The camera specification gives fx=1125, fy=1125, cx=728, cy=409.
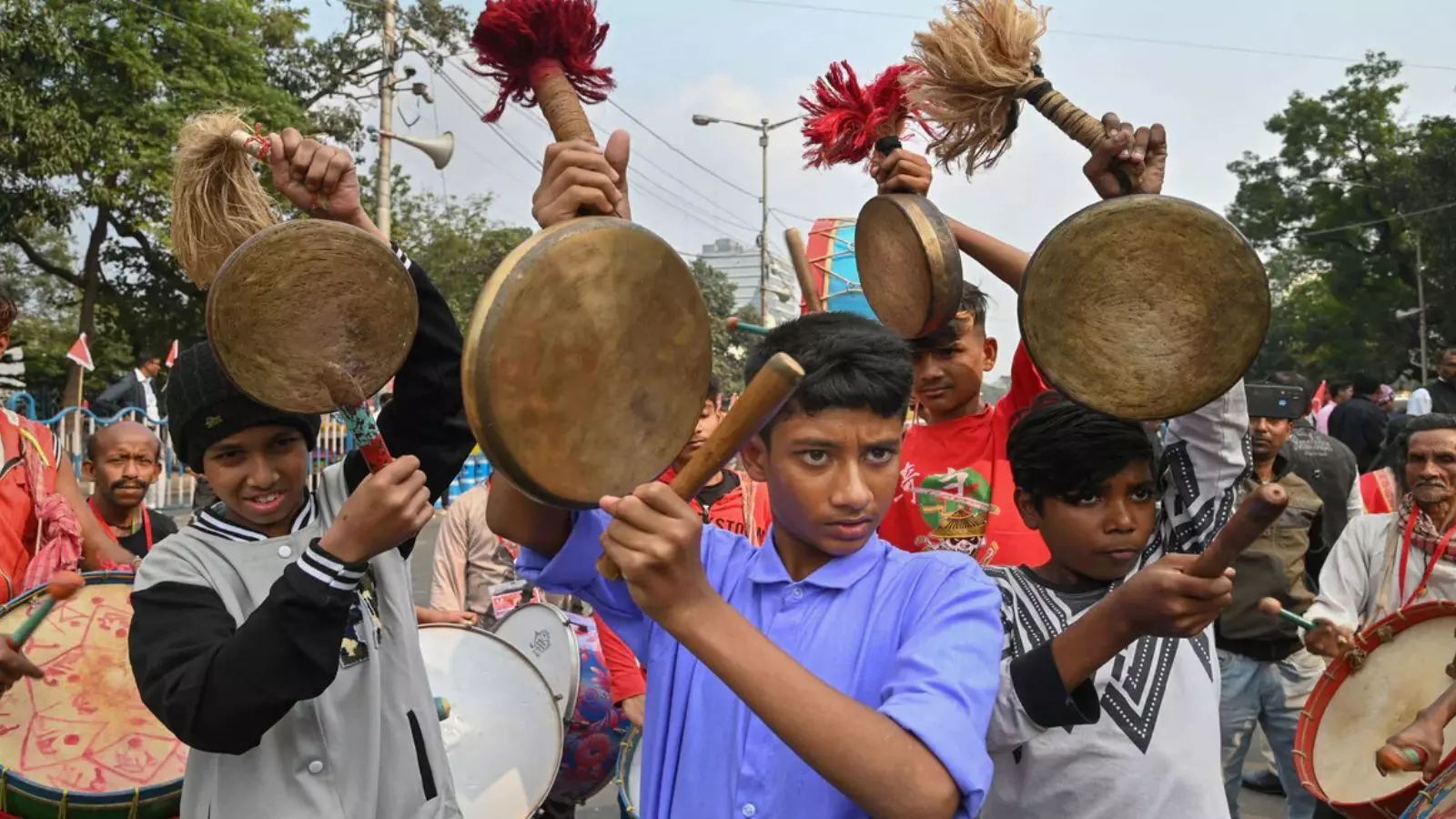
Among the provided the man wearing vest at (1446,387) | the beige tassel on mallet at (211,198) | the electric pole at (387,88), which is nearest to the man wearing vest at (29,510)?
the beige tassel on mallet at (211,198)

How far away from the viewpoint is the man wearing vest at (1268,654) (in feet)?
15.0

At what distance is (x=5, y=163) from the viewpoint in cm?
2016

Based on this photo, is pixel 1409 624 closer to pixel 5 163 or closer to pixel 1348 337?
pixel 5 163

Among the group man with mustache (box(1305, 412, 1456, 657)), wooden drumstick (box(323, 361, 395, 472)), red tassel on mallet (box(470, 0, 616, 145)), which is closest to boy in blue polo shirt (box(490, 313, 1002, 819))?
wooden drumstick (box(323, 361, 395, 472))

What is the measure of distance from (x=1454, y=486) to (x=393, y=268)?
389 cm

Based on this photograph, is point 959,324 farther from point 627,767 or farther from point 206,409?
point 206,409

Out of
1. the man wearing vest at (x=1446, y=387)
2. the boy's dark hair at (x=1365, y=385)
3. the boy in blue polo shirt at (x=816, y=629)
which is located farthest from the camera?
the boy's dark hair at (x=1365, y=385)

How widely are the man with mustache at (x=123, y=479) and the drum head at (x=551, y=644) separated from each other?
147 centimetres

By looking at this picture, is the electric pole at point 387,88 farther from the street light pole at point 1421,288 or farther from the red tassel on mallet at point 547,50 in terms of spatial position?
the street light pole at point 1421,288

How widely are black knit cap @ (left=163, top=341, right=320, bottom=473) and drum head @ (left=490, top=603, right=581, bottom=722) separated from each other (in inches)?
70.9

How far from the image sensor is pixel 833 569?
1.71 metres

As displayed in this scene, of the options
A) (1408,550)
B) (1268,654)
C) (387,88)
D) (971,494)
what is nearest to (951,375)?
(971,494)

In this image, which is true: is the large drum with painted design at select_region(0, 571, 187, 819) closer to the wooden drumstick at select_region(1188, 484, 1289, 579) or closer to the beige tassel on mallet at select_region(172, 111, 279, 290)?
the beige tassel on mallet at select_region(172, 111, 279, 290)

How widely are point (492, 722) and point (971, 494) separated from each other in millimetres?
1762
